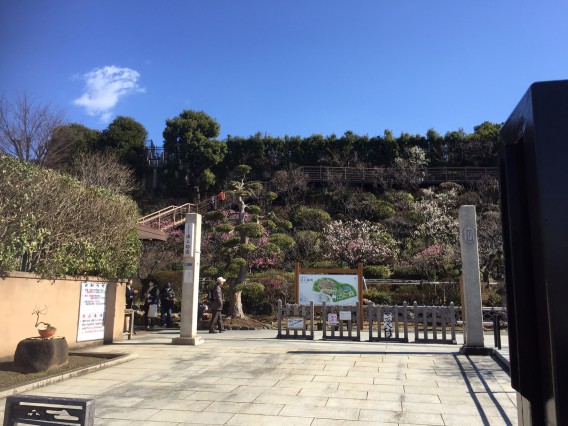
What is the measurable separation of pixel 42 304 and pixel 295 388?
220 inches

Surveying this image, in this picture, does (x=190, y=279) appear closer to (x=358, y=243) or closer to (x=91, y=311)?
(x=91, y=311)

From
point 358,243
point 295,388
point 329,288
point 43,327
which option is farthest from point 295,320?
point 358,243

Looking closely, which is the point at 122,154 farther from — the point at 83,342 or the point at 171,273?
the point at 83,342

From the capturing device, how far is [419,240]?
2603 cm

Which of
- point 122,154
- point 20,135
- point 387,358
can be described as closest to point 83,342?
point 387,358

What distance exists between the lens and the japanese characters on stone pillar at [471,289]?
9531mm

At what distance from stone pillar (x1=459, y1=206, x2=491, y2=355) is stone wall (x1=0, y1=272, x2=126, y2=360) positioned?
8.46 metres

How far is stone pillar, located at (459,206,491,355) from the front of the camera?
953 centimetres

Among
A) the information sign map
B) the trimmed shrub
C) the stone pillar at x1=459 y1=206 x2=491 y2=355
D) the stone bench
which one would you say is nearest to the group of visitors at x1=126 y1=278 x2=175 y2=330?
the trimmed shrub

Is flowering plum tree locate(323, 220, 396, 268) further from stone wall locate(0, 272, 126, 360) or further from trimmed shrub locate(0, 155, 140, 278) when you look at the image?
stone wall locate(0, 272, 126, 360)

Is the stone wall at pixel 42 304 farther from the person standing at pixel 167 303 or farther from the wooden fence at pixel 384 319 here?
the wooden fence at pixel 384 319

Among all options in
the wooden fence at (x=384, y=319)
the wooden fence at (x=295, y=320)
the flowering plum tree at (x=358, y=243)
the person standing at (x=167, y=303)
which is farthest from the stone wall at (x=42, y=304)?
the flowering plum tree at (x=358, y=243)

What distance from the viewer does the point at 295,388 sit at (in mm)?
6629

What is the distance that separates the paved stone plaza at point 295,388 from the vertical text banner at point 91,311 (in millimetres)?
483
